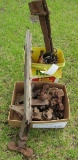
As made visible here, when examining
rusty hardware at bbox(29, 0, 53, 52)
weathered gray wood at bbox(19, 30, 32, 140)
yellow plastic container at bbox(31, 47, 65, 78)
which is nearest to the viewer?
weathered gray wood at bbox(19, 30, 32, 140)

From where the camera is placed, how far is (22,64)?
10.6 ft

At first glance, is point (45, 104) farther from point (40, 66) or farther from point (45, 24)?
point (45, 24)

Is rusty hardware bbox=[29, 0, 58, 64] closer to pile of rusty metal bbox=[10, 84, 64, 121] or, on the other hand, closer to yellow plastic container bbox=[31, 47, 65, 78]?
yellow plastic container bbox=[31, 47, 65, 78]

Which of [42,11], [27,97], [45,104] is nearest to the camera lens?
[27,97]

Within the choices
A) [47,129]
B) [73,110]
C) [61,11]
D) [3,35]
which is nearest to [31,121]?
[47,129]

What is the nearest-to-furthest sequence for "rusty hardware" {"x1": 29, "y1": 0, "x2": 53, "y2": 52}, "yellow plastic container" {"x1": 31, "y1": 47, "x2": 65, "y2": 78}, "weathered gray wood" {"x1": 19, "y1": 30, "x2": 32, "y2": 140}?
"weathered gray wood" {"x1": 19, "y1": 30, "x2": 32, "y2": 140}
"rusty hardware" {"x1": 29, "y1": 0, "x2": 53, "y2": 52}
"yellow plastic container" {"x1": 31, "y1": 47, "x2": 65, "y2": 78}

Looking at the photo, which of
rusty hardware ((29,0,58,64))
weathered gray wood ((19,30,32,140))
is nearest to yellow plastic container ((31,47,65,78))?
rusty hardware ((29,0,58,64))

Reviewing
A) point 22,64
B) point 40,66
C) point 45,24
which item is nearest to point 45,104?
point 40,66

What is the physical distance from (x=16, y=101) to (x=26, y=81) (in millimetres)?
472

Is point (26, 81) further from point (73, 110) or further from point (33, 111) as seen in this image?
point (73, 110)

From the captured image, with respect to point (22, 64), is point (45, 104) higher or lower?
lower

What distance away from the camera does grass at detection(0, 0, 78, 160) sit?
7.98 ft

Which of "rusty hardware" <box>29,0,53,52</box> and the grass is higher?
"rusty hardware" <box>29,0,53,52</box>

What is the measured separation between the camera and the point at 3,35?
3641 millimetres
